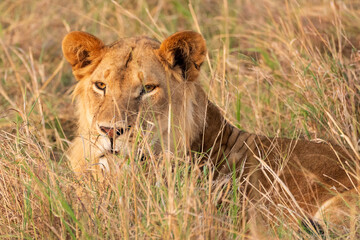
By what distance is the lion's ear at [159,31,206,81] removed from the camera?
3.79 metres

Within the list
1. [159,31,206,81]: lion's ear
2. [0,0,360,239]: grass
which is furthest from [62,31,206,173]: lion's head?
[0,0,360,239]: grass

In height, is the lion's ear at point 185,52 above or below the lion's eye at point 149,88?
above

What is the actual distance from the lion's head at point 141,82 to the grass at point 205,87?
23 cm

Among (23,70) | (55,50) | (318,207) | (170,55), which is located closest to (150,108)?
(170,55)

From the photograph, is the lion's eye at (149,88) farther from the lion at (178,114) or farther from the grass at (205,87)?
the grass at (205,87)

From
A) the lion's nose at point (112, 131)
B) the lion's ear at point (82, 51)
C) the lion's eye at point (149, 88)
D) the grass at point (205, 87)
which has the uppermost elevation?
the lion's ear at point (82, 51)

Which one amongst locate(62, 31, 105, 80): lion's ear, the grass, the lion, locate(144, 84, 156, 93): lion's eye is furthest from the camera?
locate(62, 31, 105, 80): lion's ear

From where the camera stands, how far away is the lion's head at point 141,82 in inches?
145

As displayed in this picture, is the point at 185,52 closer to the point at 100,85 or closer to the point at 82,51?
the point at 100,85

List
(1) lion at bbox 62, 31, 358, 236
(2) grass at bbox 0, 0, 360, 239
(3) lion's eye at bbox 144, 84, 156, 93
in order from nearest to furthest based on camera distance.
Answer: (2) grass at bbox 0, 0, 360, 239 → (1) lion at bbox 62, 31, 358, 236 → (3) lion's eye at bbox 144, 84, 156, 93

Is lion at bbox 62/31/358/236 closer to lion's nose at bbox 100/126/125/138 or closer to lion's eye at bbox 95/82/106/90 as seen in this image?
lion's eye at bbox 95/82/106/90

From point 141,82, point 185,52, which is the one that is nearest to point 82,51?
point 141,82

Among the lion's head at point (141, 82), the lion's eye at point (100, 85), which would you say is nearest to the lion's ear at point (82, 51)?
the lion's head at point (141, 82)

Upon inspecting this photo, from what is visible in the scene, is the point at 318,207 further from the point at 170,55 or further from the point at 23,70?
the point at 23,70
